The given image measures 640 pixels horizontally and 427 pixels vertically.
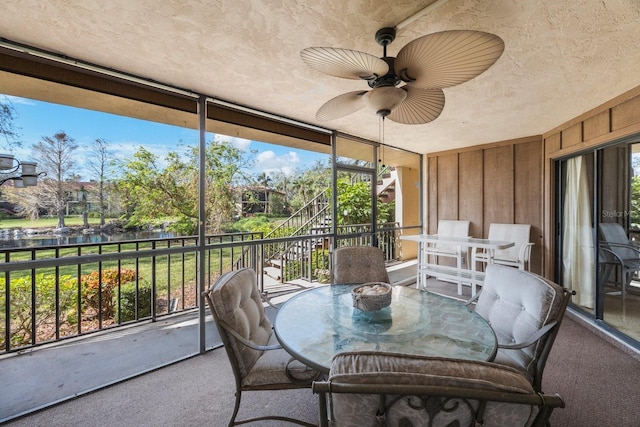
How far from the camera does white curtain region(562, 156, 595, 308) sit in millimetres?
3258

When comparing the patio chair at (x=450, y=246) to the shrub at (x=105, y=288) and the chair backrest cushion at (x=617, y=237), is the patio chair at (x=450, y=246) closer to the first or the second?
the chair backrest cushion at (x=617, y=237)

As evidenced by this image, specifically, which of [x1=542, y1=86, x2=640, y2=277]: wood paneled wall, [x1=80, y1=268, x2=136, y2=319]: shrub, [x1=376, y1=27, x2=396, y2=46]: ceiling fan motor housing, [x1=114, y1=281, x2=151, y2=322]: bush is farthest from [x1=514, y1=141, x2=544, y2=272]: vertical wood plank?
[x1=80, y1=268, x2=136, y2=319]: shrub

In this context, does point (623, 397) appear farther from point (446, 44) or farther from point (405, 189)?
point (405, 189)

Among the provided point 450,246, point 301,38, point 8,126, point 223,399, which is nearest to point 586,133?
point 450,246

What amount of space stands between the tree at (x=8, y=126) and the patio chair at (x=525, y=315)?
3.52 m

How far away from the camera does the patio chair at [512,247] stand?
12.8ft

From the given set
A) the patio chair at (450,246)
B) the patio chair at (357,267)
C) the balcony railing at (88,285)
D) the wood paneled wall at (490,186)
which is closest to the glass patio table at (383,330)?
the patio chair at (357,267)

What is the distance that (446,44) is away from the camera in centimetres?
115

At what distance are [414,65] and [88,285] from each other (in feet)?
12.8

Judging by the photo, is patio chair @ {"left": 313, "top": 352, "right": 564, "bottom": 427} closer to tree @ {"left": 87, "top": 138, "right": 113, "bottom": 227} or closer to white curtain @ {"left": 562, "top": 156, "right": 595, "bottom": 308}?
tree @ {"left": 87, "top": 138, "right": 113, "bottom": 227}

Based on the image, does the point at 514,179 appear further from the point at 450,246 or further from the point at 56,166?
the point at 56,166

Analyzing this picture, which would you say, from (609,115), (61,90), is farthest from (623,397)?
(61,90)

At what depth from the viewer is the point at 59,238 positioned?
2410 millimetres

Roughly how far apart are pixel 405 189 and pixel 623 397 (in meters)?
4.93
